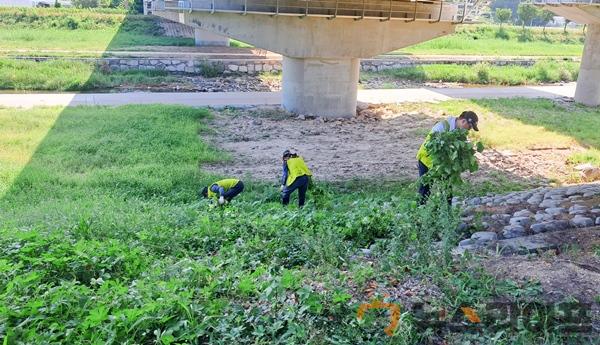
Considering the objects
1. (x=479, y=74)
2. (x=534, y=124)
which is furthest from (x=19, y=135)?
(x=479, y=74)

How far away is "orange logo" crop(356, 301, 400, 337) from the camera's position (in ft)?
11.5

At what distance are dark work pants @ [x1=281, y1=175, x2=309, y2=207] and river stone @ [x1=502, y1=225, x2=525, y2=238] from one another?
3.06 meters

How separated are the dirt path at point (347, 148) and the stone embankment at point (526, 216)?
2.51m

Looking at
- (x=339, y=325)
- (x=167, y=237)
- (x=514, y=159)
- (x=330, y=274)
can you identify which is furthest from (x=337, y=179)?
(x=339, y=325)

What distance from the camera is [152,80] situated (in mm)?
23406

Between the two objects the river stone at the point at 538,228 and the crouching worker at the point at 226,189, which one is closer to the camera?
the river stone at the point at 538,228

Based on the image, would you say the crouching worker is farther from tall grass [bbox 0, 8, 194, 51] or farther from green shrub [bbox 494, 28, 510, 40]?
green shrub [bbox 494, 28, 510, 40]

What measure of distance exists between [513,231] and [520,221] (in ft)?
1.59

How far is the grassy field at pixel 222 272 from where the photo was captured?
3.55 m

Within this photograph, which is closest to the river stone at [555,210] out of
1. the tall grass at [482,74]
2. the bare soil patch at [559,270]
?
the bare soil patch at [559,270]

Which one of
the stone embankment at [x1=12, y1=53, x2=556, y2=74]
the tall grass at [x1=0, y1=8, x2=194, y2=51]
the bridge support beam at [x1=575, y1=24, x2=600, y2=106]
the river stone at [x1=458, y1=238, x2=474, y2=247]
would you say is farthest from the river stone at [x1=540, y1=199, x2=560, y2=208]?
the tall grass at [x1=0, y1=8, x2=194, y2=51]

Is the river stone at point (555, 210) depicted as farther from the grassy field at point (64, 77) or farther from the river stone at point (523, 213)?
the grassy field at point (64, 77)

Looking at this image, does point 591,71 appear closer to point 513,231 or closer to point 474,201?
point 474,201

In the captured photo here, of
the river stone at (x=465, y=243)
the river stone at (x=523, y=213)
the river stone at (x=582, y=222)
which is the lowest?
the river stone at (x=523, y=213)
